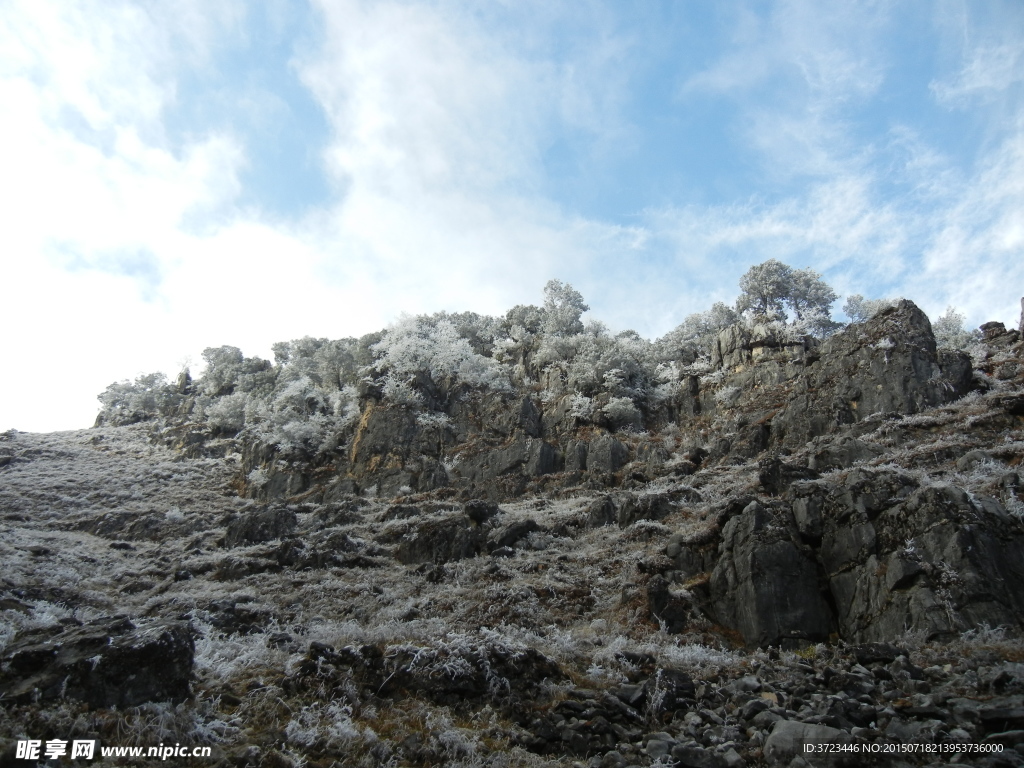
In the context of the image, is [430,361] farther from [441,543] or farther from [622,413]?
[441,543]

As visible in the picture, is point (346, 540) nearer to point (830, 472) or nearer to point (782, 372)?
point (830, 472)

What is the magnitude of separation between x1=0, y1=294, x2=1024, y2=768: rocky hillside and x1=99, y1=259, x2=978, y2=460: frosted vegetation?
0.37 metres

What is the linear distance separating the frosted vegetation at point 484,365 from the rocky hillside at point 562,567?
37 centimetres

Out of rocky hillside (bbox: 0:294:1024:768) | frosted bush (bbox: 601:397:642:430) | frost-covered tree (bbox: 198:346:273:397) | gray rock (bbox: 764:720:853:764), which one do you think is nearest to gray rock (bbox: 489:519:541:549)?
rocky hillside (bbox: 0:294:1024:768)

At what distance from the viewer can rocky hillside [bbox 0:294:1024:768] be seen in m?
7.64

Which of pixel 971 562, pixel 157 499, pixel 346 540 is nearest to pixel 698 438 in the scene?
pixel 346 540

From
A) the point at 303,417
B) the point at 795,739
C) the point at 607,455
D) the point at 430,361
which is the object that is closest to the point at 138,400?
the point at 303,417

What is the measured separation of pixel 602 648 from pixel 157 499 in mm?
31982

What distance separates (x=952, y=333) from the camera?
4753 cm

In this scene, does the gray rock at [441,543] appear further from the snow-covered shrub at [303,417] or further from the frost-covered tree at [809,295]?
the frost-covered tree at [809,295]

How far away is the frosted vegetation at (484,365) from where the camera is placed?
3916 centimetres

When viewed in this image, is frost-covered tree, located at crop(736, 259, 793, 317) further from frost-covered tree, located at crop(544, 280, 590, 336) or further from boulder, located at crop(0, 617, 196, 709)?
boulder, located at crop(0, 617, 196, 709)

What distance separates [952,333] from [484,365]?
119 feet

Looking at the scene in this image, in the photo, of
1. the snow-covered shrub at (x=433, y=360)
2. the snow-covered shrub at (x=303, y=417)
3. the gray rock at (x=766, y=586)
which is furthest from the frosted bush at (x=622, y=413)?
the gray rock at (x=766, y=586)
